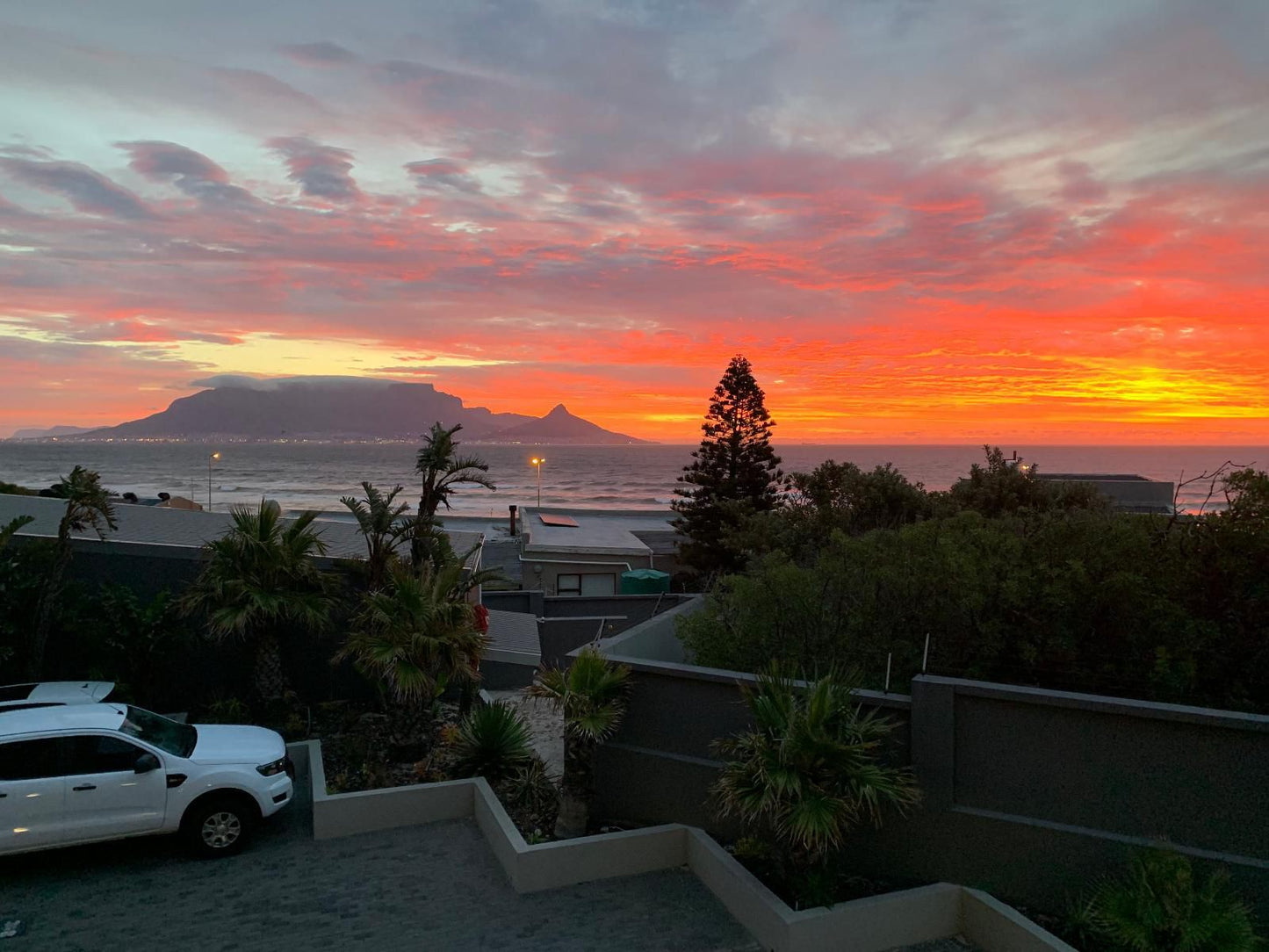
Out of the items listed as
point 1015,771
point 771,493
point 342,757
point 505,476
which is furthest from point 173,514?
point 505,476

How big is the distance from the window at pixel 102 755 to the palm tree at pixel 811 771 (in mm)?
5746

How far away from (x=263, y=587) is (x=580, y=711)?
579 cm

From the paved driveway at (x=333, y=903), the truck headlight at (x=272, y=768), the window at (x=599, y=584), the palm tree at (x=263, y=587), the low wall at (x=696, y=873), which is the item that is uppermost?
the palm tree at (x=263, y=587)

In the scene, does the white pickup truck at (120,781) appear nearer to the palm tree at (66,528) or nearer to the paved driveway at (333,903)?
the paved driveway at (333,903)

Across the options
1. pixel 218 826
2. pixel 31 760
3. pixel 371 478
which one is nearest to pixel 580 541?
pixel 218 826

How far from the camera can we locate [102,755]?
841cm

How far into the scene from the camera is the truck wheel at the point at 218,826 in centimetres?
874

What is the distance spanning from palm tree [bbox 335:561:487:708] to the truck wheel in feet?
6.73

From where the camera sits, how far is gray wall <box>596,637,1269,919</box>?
6.83 metres

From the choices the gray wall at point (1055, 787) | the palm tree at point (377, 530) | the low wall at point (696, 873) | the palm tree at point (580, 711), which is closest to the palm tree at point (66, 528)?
the palm tree at point (377, 530)

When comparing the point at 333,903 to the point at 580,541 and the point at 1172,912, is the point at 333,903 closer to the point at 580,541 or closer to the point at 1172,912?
the point at 1172,912

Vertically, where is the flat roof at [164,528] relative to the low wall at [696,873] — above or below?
above

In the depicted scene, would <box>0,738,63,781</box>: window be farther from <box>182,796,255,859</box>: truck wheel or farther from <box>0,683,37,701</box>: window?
<box>0,683,37,701</box>: window

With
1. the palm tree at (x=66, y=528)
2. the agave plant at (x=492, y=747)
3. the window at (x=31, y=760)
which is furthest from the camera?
the palm tree at (x=66, y=528)
